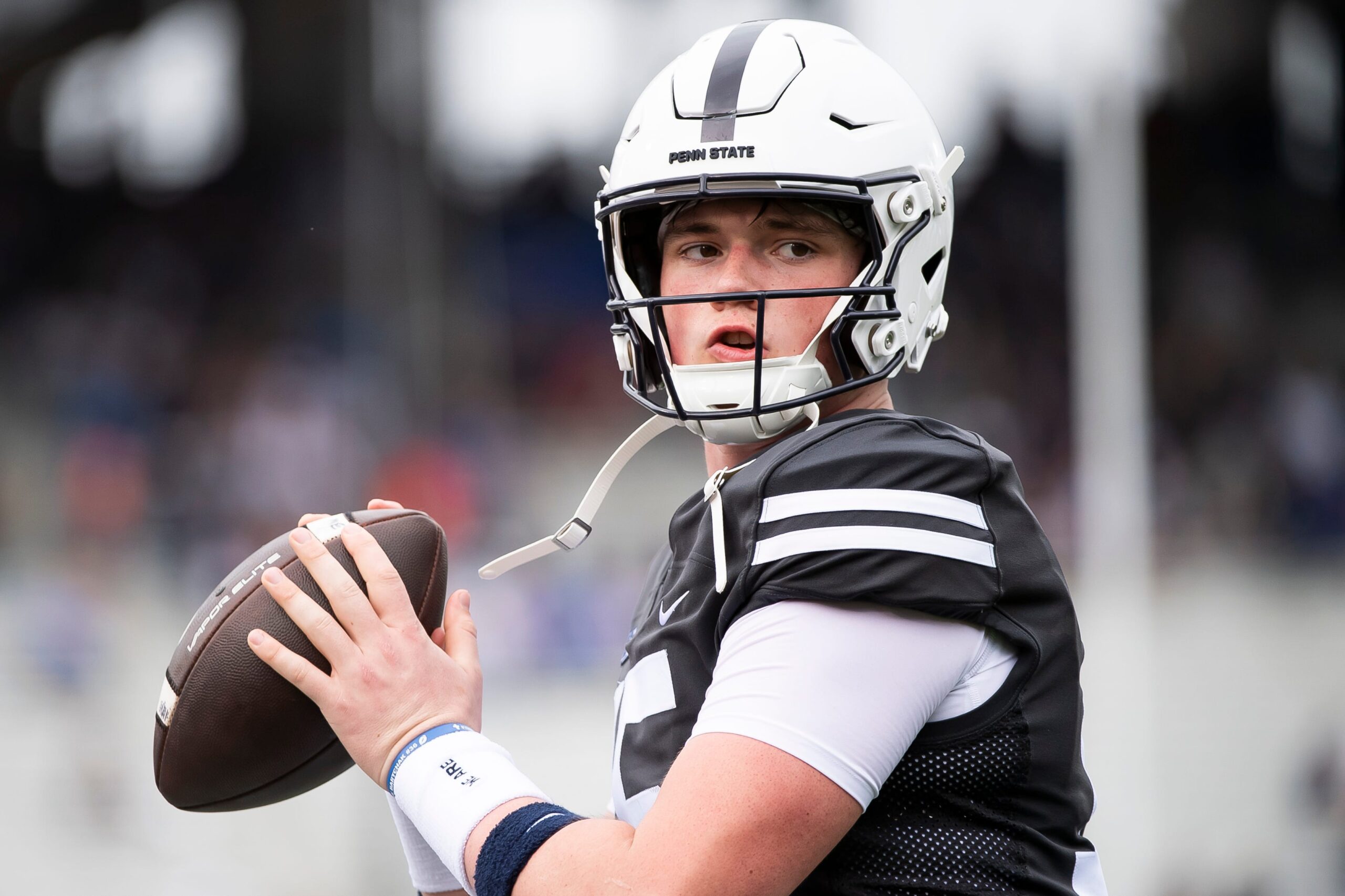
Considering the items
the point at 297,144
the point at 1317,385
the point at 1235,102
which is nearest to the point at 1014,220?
the point at 1235,102

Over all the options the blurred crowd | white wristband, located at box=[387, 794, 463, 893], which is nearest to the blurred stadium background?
the blurred crowd

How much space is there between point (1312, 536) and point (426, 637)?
6.81m

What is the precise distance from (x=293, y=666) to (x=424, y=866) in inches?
17.1

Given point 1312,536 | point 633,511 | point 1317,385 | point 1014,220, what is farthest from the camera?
point 1014,220

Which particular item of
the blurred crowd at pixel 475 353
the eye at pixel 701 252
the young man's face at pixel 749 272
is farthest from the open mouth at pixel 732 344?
the blurred crowd at pixel 475 353

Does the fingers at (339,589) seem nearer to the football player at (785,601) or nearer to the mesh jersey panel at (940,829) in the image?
the football player at (785,601)

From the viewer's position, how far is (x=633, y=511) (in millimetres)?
7941

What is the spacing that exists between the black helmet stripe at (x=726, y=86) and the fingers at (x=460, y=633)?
633 mm

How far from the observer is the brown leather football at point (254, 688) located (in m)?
1.65

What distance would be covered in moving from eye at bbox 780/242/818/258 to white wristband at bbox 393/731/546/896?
678 mm

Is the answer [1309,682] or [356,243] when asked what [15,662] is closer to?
[356,243]

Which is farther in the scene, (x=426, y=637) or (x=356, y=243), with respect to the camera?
(x=356, y=243)

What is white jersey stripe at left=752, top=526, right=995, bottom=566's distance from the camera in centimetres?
134

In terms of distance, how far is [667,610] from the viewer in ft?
5.16
